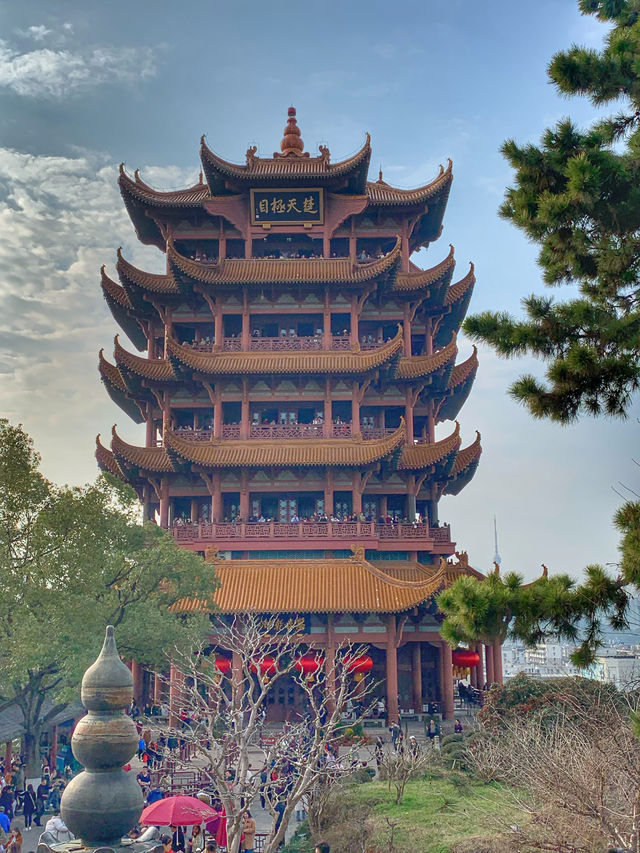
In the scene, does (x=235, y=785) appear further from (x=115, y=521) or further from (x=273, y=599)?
(x=273, y=599)

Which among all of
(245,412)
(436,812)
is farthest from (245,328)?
(436,812)

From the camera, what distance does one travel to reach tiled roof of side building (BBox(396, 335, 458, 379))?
33000 millimetres

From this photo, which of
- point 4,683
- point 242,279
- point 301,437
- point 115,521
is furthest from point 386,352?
point 4,683

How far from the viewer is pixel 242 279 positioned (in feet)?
109

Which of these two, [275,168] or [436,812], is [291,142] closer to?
[275,168]

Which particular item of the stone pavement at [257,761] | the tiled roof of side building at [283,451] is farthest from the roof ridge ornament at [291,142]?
the stone pavement at [257,761]

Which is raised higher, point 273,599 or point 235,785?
point 273,599

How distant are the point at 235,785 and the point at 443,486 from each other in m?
24.4

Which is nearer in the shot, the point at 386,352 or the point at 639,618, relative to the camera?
the point at 639,618

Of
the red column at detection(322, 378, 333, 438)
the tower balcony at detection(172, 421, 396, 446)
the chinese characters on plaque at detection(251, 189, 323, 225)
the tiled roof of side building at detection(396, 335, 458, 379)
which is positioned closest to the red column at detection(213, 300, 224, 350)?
the tower balcony at detection(172, 421, 396, 446)

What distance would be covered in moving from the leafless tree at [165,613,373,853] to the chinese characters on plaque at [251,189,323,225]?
18115 millimetres

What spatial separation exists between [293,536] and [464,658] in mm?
7873

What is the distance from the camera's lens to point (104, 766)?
22.5 ft

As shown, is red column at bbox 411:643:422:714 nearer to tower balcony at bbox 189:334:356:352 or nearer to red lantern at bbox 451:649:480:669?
red lantern at bbox 451:649:480:669
